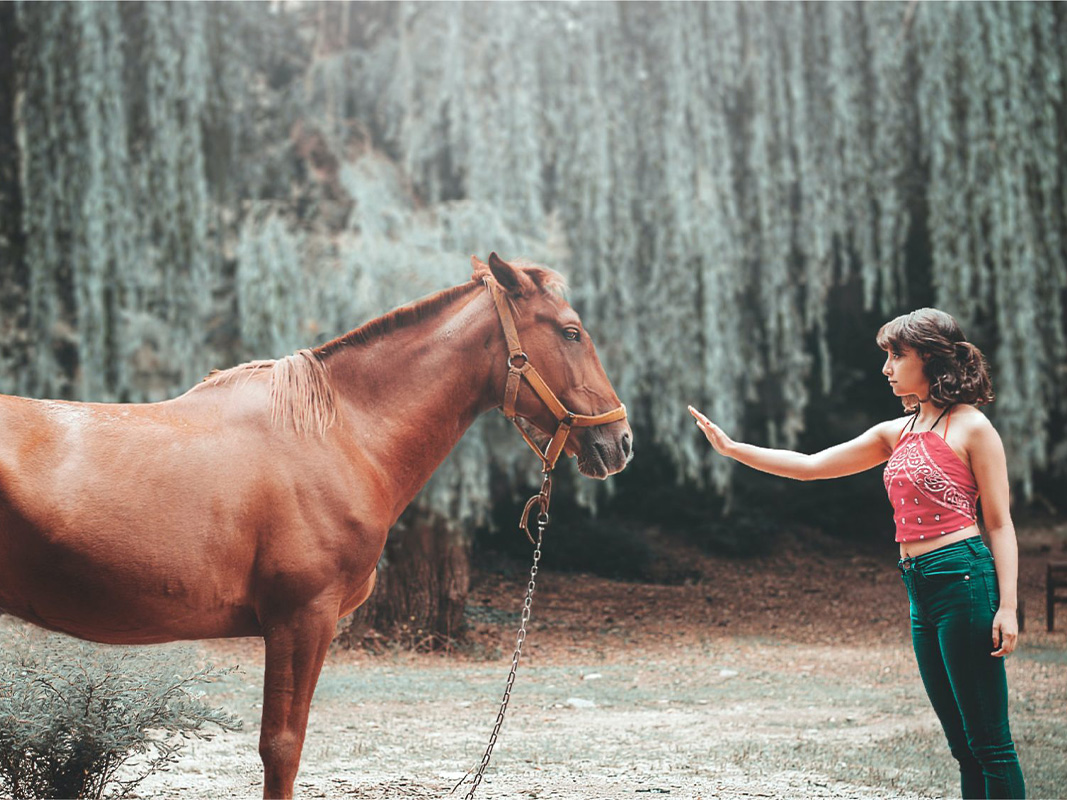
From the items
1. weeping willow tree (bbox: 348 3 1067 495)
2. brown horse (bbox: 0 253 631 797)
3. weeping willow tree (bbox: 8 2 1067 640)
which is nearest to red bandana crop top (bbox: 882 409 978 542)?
brown horse (bbox: 0 253 631 797)

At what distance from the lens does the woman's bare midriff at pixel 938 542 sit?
6.90 feet

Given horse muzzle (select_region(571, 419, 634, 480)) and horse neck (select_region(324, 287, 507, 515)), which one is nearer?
horse neck (select_region(324, 287, 507, 515))

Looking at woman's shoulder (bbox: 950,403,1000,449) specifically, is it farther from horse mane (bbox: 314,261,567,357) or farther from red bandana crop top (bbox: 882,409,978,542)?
horse mane (bbox: 314,261,567,357)

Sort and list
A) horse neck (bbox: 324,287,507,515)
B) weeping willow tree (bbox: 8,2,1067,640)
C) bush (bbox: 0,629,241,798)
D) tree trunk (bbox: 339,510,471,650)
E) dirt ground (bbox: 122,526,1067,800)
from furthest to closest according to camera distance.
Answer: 1. tree trunk (bbox: 339,510,471,650)
2. weeping willow tree (bbox: 8,2,1067,640)
3. dirt ground (bbox: 122,526,1067,800)
4. bush (bbox: 0,629,241,798)
5. horse neck (bbox: 324,287,507,515)

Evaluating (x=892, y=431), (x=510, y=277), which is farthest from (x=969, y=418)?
(x=510, y=277)

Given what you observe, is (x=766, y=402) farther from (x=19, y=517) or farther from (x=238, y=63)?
(x=19, y=517)

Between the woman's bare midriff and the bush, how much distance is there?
2.37 m

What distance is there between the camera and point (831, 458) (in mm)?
2475

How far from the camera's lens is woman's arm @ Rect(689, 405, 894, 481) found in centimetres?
242

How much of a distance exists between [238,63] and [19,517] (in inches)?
244

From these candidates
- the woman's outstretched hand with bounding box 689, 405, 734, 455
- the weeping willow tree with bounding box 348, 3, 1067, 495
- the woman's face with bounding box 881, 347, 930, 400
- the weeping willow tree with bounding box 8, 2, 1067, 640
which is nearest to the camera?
the woman's face with bounding box 881, 347, 930, 400

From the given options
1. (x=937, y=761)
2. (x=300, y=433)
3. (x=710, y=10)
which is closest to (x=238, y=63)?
(x=710, y=10)

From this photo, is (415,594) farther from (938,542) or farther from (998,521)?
(998,521)

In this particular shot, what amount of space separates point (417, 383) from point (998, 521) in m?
1.48
